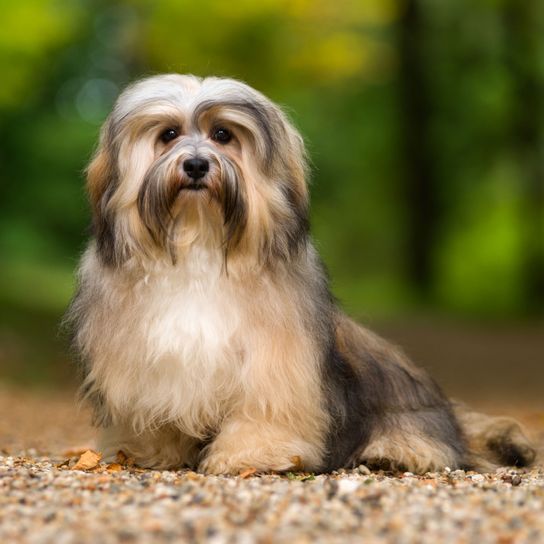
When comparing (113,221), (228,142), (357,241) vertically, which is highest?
(228,142)

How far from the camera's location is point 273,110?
529 cm

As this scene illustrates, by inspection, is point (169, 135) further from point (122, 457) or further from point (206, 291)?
point (122, 457)

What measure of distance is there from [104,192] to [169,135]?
44cm

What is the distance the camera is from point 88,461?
520cm

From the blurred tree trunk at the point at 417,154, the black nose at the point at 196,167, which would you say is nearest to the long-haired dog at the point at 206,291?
the black nose at the point at 196,167

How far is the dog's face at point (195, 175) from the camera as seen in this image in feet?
16.0

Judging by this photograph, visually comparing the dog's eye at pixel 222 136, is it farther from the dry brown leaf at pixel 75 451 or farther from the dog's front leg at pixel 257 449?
the dry brown leaf at pixel 75 451

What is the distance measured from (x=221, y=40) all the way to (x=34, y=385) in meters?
4.64

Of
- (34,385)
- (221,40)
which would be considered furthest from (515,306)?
(34,385)

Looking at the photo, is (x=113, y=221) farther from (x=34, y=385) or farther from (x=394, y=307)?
(x=394, y=307)

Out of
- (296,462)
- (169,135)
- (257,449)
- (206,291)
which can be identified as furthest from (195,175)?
(296,462)

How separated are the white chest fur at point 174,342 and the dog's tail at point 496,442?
1.59 metres

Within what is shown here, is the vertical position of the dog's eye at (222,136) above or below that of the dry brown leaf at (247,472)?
above

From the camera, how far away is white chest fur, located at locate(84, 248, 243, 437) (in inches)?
195
